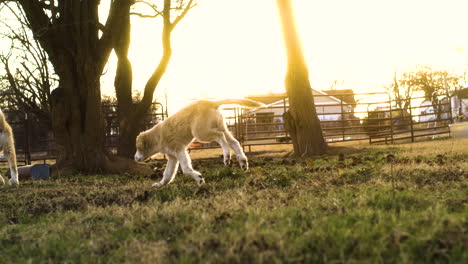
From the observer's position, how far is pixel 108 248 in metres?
3.27

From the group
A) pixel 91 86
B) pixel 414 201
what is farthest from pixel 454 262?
pixel 91 86

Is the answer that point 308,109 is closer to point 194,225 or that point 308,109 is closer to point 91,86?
point 91,86

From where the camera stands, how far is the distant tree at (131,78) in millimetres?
12453

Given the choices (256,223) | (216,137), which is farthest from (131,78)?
(256,223)

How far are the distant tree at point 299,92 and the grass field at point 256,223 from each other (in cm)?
608

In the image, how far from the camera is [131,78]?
1306 cm

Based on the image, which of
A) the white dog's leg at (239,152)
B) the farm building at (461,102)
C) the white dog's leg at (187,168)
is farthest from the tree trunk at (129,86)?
the farm building at (461,102)

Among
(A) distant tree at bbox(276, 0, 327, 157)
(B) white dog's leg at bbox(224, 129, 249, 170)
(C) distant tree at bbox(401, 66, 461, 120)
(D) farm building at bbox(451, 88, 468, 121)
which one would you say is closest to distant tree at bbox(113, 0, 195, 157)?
(A) distant tree at bbox(276, 0, 327, 157)

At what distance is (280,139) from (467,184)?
13.6 metres

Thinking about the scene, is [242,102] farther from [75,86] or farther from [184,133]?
[75,86]

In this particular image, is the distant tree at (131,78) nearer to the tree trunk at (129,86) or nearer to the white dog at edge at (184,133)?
the tree trunk at (129,86)

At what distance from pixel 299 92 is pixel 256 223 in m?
8.83

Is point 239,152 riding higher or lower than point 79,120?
lower

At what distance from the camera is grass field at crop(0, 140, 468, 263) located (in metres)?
2.83
